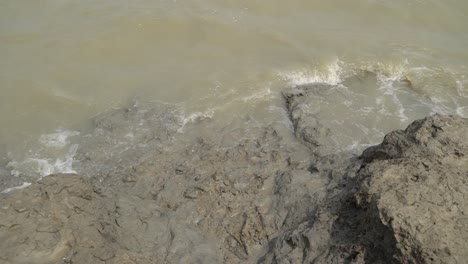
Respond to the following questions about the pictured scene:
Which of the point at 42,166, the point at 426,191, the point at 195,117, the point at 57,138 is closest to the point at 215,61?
the point at 195,117

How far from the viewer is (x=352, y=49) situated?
326 inches

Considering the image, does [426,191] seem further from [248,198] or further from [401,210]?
[248,198]

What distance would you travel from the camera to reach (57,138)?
638 centimetres

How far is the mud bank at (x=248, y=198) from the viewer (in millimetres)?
3438

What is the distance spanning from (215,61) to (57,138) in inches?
115

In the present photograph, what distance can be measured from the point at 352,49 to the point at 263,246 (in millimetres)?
5000

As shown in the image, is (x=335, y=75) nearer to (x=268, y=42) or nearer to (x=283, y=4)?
(x=268, y=42)

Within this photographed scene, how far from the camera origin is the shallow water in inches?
266

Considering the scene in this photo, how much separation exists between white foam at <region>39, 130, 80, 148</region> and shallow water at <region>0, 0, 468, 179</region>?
0.6 inches

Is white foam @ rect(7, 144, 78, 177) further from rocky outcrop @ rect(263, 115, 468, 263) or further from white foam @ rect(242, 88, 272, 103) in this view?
rocky outcrop @ rect(263, 115, 468, 263)

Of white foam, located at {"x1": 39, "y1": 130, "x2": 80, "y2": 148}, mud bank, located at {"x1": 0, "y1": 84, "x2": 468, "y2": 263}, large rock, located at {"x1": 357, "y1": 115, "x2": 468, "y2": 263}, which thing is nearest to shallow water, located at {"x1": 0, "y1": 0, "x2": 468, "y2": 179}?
white foam, located at {"x1": 39, "y1": 130, "x2": 80, "y2": 148}

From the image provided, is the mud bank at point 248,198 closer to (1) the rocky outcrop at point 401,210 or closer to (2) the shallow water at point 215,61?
(1) the rocky outcrop at point 401,210

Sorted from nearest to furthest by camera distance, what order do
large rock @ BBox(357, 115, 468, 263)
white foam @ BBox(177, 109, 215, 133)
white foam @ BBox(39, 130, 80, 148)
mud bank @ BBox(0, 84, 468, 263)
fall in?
large rock @ BBox(357, 115, 468, 263), mud bank @ BBox(0, 84, 468, 263), white foam @ BBox(39, 130, 80, 148), white foam @ BBox(177, 109, 215, 133)

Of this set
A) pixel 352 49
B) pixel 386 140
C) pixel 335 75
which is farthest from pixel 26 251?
pixel 352 49
